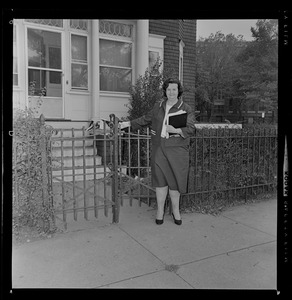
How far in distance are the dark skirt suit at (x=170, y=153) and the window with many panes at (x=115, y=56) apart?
15.1 feet

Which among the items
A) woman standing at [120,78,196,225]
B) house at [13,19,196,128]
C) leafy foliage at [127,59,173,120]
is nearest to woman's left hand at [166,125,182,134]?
woman standing at [120,78,196,225]

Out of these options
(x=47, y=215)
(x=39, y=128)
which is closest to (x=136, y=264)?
(x=47, y=215)

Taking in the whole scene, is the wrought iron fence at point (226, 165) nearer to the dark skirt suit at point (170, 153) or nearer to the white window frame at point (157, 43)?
the dark skirt suit at point (170, 153)

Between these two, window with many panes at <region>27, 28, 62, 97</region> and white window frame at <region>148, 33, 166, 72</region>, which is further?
white window frame at <region>148, 33, 166, 72</region>

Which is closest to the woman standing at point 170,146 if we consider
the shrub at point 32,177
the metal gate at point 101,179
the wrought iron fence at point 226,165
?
the metal gate at point 101,179

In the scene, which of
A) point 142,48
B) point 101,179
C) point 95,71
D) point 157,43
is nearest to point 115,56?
point 142,48

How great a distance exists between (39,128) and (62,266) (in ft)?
4.99

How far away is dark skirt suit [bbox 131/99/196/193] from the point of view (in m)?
3.59

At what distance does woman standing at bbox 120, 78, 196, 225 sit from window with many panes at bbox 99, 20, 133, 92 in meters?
4.56

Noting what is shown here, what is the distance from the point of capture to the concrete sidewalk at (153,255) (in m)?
2.53

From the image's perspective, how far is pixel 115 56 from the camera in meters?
8.03

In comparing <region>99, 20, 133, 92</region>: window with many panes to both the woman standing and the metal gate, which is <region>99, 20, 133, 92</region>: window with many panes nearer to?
the metal gate

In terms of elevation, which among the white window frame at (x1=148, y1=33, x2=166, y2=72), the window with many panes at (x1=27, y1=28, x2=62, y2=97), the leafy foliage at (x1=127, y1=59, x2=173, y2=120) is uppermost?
the white window frame at (x1=148, y1=33, x2=166, y2=72)
